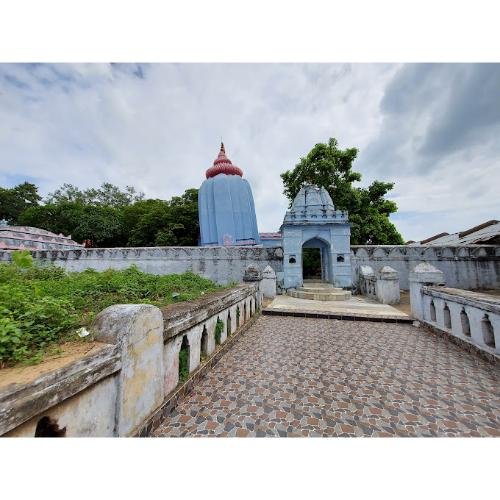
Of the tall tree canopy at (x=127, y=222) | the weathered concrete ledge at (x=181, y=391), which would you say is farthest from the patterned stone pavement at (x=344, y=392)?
the tall tree canopy at (x=127, y=222)

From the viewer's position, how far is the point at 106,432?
178cm

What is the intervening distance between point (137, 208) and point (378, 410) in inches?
1124

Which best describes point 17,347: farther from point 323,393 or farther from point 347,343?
point 347,343

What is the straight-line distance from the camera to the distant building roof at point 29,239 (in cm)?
1730

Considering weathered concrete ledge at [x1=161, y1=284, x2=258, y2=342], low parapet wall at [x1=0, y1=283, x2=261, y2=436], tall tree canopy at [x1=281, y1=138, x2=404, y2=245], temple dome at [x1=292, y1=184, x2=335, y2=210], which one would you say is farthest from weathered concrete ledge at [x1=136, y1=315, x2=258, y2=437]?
tall tree canopy at [x1=281, y1=138, x2=404, y2=245]

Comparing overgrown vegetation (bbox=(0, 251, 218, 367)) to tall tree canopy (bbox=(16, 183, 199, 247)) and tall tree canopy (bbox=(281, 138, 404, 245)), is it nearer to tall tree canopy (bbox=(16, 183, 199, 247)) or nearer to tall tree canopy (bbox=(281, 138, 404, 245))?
tall tree canopy (bbox=(281, 138, 404, 245))

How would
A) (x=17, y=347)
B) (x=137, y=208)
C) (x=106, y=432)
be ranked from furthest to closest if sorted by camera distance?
(x=137, y=208) < (x=106, y=432) < (x=17, y=347)

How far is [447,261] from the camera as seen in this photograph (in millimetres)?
11844

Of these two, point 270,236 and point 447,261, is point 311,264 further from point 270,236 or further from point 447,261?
point 270,236

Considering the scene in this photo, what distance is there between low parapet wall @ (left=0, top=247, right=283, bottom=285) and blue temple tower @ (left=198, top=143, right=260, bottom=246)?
6306 millimetres

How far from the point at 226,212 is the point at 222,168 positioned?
17.6 ft

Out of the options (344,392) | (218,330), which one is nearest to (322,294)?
(218,330)
